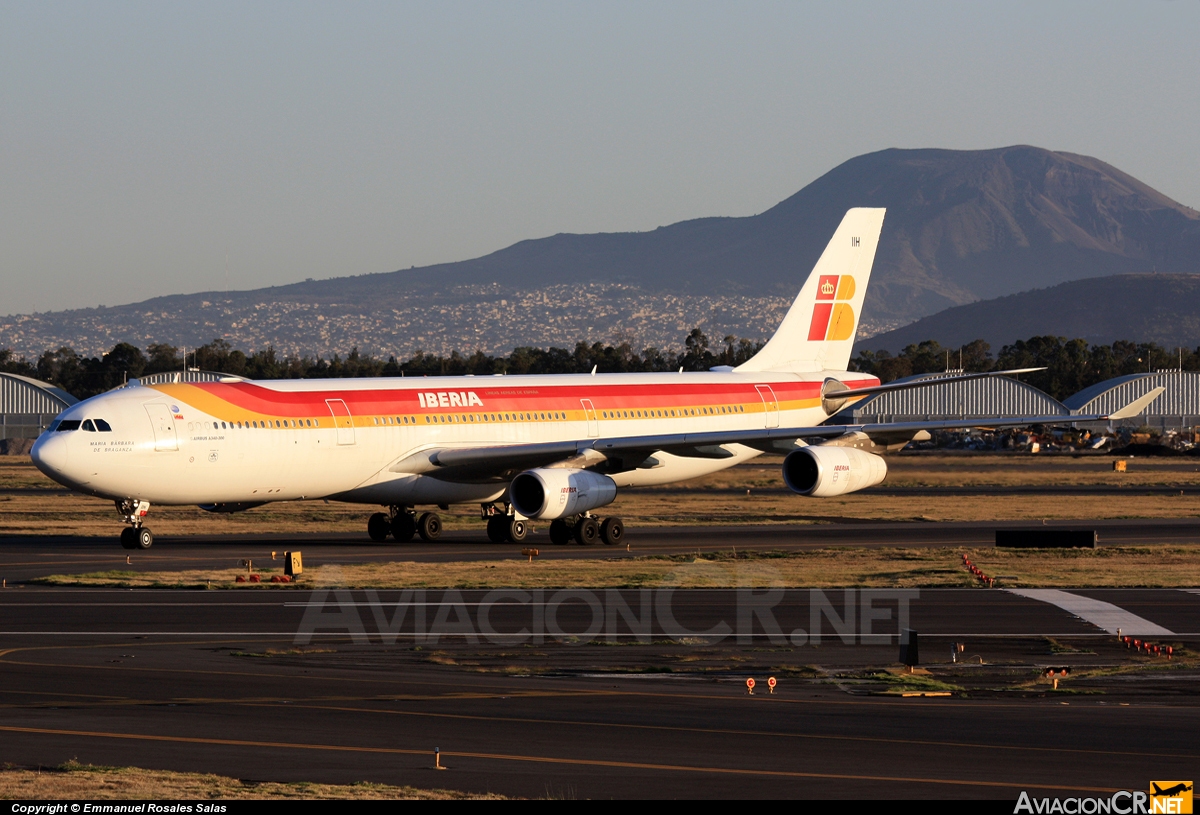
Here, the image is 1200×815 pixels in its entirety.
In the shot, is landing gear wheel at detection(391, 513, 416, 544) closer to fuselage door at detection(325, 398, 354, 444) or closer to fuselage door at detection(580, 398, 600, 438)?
fuselage door at detection(325, 398, 354, 444)

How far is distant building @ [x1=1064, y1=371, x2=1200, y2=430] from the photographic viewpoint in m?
141

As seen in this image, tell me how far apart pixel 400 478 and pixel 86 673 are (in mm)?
21880

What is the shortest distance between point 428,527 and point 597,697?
85.9ft

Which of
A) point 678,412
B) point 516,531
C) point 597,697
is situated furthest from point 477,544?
point 597,697

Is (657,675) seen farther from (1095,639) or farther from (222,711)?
(1095,639)

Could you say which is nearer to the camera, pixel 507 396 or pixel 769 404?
pixel 507 396

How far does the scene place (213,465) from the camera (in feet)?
127

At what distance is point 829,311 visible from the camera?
180 feet

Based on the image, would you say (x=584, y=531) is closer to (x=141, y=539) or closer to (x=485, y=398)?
(x=485, y=398)

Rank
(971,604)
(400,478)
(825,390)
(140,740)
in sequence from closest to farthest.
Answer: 1. (140,740)
2. (971,604)
3. (400,478)
4. (825,390)

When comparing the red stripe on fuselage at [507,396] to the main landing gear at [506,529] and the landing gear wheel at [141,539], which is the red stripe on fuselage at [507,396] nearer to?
the main landing gear at [506,529]

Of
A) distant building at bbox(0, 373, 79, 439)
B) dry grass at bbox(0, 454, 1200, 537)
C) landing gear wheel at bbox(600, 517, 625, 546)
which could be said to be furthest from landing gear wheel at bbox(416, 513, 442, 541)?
distant building at bbox(0, 373, 79, 439)

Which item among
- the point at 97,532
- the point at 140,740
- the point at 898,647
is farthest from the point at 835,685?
the point at 97,532

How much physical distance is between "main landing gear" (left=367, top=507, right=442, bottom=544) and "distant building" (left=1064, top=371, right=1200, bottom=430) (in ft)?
350
